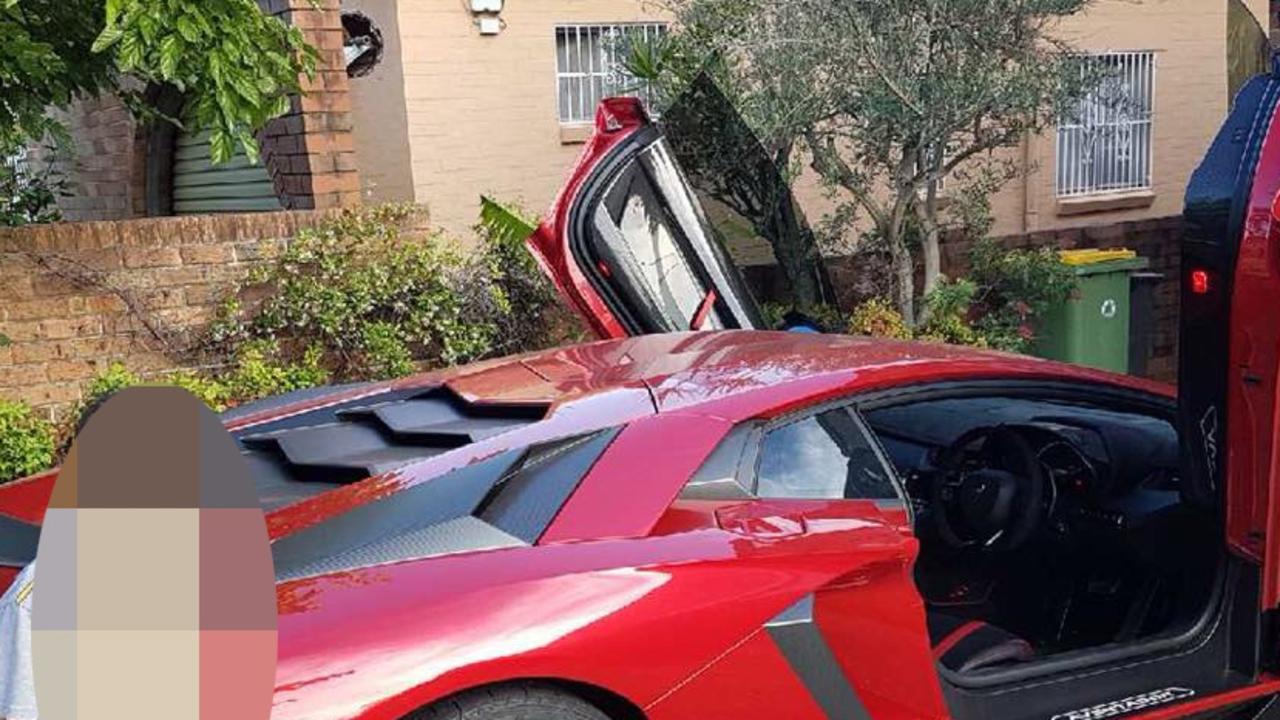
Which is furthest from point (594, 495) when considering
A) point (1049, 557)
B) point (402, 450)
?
point (1049, 557)

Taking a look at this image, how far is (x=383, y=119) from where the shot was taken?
7949 millimetres

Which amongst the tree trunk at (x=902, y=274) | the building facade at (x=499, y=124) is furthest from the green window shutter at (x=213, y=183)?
the tree trunk at (x=902, y=274)

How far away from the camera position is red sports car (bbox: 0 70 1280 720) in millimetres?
2180

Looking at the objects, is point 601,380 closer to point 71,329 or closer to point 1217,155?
point 1217,155

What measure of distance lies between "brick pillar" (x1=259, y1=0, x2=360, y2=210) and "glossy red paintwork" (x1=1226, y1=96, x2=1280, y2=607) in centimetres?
510

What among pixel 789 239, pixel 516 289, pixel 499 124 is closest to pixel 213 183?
pixel 499 124

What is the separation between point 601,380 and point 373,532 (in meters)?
0.82

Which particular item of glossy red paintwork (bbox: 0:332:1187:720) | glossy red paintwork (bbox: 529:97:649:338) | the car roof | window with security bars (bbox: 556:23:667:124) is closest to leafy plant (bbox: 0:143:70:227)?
window with security bars (bbox: 556:23:667:124)

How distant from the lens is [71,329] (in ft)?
18.8

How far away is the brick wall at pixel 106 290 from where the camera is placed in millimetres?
5645

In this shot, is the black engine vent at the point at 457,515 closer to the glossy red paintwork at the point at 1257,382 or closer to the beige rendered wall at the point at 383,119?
the glossy red paintwork at the point at 1257,382

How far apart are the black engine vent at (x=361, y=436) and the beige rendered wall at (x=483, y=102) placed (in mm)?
4972

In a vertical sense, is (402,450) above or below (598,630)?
above

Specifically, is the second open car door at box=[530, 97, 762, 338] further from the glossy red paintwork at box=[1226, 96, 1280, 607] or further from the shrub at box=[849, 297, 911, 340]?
the shrub at box=[849, 297, 911, 340]
